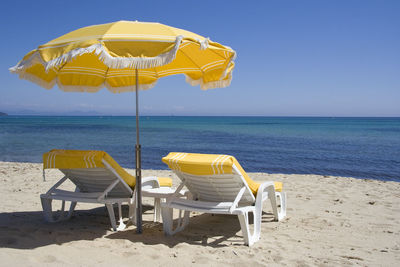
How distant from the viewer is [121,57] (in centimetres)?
326

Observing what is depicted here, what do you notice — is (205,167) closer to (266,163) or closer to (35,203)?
(35,203)

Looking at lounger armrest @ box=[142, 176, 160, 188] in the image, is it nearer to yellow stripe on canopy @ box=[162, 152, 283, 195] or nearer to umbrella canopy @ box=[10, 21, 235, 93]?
yellow stripe on canopy @ box=[162, 152, 283, 195]

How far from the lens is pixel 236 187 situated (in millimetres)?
4117

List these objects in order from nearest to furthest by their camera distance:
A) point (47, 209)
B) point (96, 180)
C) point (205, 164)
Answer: point (205, 164) < point (96, 180) < point (47, 209)

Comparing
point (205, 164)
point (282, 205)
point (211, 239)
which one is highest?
point (205, 164)

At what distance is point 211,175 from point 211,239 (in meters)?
0.79

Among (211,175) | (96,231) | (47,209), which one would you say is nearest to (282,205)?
(211,175)

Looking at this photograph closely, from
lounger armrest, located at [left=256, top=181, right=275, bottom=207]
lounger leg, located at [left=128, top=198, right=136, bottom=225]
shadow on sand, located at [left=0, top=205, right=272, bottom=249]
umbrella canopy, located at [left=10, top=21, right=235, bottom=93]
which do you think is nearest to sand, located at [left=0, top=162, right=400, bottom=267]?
shadow on sand, located at [left=0, top=205, right=272, bottom=249]

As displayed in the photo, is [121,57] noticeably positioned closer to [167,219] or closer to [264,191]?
[167,219]

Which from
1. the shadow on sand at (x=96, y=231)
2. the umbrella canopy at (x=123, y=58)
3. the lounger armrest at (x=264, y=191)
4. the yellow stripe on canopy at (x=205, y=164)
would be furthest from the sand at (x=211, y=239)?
the yellow stripe on canopy at (x=205, y=164)

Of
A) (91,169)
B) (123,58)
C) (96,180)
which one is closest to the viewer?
(123,58)

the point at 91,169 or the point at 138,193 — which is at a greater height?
the point at 91,169

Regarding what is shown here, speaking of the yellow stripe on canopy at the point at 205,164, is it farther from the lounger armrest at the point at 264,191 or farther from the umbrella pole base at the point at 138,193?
the umbrella pole base at the point at 138,193

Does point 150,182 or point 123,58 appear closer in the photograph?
point 123,58
